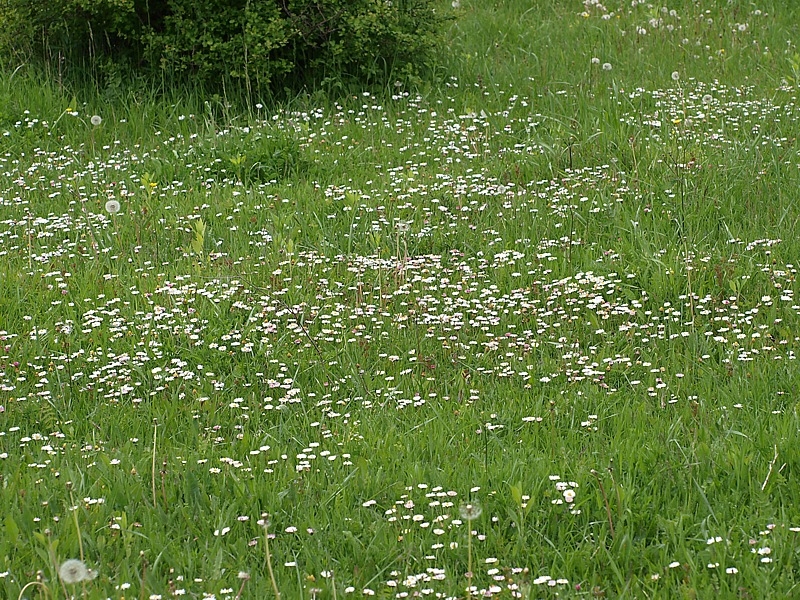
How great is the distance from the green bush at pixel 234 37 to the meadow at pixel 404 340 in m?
0.35

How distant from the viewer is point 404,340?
4.79 meters

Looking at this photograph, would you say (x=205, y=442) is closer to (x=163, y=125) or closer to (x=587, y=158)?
(x=587, y=158)

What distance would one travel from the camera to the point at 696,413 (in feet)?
12.9

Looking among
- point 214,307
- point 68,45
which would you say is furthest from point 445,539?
point 68,45

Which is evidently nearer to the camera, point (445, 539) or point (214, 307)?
point (445, 539)

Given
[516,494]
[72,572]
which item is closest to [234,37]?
[516,494]

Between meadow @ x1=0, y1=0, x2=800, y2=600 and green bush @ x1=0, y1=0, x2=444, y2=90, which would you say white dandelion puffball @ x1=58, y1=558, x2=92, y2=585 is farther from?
green bush @ x1=0, y1=0, x2=444, y2=90

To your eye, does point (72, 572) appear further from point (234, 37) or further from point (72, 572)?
point (234, 37)

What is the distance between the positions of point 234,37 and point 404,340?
4.75m

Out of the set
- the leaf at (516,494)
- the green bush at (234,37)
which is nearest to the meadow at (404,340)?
the leaf at (516,494)

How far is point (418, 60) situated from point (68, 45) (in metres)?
3.24

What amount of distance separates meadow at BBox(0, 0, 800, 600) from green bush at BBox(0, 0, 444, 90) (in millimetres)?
347

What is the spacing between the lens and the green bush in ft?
27.9

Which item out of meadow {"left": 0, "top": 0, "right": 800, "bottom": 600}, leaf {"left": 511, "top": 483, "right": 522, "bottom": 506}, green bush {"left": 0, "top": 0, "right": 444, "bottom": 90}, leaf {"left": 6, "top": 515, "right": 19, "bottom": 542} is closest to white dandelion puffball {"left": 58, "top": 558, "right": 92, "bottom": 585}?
meadow {"left": 0, "top": 0, "right": 800, "bottom": 600}
